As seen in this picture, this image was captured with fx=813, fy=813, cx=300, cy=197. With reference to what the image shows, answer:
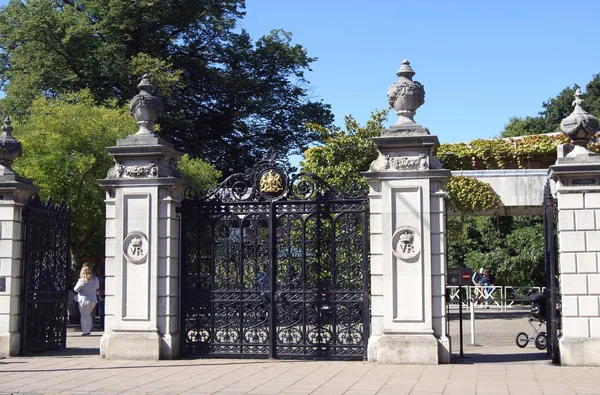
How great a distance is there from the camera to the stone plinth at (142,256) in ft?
45.9

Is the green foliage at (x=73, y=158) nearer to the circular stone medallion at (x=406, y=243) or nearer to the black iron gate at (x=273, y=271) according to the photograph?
the black iron gate at (x=273, y=271)

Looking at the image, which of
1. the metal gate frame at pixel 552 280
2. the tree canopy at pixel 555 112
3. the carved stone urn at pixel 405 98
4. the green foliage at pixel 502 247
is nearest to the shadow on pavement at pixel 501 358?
the metal gate frame at pixel 552 280

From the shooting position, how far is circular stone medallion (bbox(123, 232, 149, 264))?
14141mm

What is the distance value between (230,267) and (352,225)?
91.9 inches

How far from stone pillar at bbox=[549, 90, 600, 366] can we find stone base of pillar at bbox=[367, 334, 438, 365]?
1995 millimetres

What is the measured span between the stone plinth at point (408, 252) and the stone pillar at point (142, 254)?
3507 mm

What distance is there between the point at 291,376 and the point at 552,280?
15.1ft

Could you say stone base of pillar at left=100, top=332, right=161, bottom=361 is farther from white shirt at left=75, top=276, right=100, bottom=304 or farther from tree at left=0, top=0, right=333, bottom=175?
A: tree at left=0, top=0, right=333, bottom=175

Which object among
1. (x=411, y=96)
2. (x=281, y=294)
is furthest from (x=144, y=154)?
(x=411, y=96)

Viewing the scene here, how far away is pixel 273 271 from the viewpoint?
14.0 metres

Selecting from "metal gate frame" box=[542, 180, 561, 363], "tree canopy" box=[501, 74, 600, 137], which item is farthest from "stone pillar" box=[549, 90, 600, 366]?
"tree canopy" box=[501, 74, 600, 137]

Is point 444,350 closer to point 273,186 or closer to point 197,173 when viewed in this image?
point 273,186

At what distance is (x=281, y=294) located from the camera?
45.9ft

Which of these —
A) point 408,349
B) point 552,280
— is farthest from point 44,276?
point 552,280
